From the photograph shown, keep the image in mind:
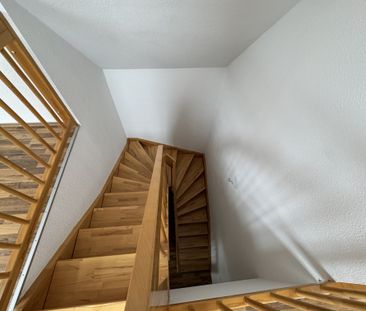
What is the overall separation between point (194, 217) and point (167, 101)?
244 centimetres

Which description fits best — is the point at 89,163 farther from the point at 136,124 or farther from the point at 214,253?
the point at 214,253

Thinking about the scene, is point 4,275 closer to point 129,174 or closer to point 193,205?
point 129,174

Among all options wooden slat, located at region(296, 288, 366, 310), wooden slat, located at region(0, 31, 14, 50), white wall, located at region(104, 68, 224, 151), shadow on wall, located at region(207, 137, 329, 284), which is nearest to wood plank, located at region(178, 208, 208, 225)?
shadow on wall, located at region(207, 137, 329, 284)

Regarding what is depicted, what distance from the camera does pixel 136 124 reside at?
136 inches

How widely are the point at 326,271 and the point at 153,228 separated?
1.13m

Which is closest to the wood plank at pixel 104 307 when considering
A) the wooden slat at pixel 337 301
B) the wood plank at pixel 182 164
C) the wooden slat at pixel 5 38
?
the wooden slat at pixel 337 301

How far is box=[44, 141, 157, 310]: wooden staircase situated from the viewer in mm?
1273

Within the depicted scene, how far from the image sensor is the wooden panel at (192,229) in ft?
11.9

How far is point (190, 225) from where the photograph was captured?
3730 mm

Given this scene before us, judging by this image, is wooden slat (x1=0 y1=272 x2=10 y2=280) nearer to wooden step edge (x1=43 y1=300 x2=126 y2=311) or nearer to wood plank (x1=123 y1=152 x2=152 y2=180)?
wooden step edge (x1=43 y1=300 x2=126 y2=311)

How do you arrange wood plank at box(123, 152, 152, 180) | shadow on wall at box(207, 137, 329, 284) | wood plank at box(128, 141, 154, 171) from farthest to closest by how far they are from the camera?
wood plank at box(128, 141, 154, 171) → wood plank at box(123, 152, 152, 180) → shadow on wall at box(207, 137, 329, 284)

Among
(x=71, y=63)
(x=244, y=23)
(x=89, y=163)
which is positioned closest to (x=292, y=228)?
(x=244, y=23)

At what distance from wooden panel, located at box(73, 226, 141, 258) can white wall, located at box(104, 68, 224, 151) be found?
2.00 m

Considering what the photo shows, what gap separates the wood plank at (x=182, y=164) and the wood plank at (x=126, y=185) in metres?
1.05
